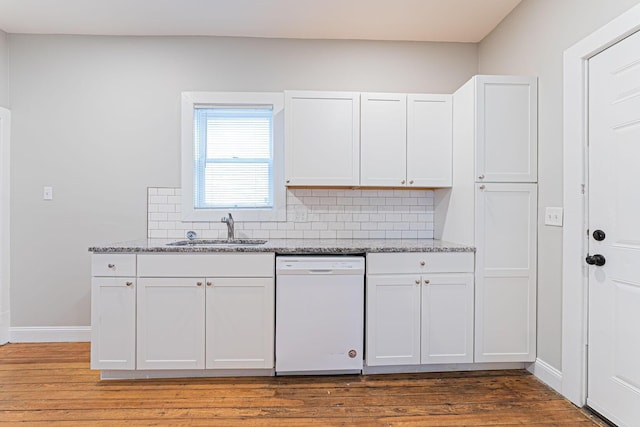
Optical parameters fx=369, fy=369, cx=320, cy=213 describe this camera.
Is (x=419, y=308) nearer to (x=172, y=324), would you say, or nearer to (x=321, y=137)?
(x=321, y=137)

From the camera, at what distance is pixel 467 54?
3229mm

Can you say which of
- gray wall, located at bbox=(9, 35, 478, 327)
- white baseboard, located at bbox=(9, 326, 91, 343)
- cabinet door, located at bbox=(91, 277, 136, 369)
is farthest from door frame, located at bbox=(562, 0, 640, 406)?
white baseboard, located at bbox=(9, 326, 91, 343)

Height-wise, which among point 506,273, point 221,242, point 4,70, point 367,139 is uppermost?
point 4,70

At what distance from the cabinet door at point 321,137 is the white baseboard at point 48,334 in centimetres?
224

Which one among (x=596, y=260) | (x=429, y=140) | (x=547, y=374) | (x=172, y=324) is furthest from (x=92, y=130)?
(x=547, y=374)

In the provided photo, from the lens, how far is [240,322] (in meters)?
2.45

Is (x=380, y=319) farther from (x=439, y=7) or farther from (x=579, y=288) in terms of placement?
(x=439, y=7)

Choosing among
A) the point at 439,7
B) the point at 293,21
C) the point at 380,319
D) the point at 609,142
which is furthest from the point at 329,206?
the point at 609,142

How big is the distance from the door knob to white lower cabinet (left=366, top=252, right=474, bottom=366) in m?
0.66

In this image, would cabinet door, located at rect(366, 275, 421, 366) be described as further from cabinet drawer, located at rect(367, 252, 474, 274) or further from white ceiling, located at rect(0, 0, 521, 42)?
white ceiling, located at rect(0, 0, 521, 42)

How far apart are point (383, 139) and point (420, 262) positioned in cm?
96

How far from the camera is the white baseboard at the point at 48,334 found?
3.10 metres

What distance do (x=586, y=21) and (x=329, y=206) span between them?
2.06 m

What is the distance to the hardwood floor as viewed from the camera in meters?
2.02
